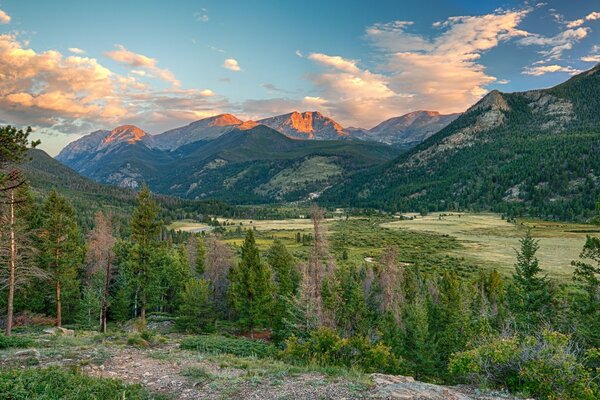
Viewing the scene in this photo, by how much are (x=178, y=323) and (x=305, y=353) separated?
24961mm

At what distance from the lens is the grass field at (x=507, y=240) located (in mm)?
93000

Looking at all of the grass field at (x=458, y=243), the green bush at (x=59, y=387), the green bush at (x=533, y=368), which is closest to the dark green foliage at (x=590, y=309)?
the green bush at (x=533, y=368)

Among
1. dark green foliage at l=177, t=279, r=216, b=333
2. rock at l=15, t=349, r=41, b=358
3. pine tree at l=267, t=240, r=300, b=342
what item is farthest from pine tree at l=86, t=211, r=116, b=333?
rock at l=15, t=349, r=41, b=358

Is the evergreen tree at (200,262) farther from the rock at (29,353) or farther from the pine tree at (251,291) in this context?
the rock at (29,353)

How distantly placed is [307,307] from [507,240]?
12858 cm

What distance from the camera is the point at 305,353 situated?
66.0 ft

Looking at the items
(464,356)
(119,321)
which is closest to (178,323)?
(119,321)

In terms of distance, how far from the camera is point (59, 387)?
11.1 m

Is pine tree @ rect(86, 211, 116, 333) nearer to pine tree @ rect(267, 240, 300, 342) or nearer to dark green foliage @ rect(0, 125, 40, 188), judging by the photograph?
pine tree @ rect(267, 240, 300, 342)

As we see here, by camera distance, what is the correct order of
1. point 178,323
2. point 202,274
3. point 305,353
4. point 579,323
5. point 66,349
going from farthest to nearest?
point 202,274
point 178,323
point 579,323
point 305,353
point 66,349

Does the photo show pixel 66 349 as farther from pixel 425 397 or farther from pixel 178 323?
pixel 178 323

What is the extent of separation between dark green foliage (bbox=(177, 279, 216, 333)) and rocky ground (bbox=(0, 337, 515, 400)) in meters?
21.2

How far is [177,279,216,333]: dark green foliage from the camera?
39.5 m

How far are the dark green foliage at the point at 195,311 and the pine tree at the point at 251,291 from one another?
3479mm
